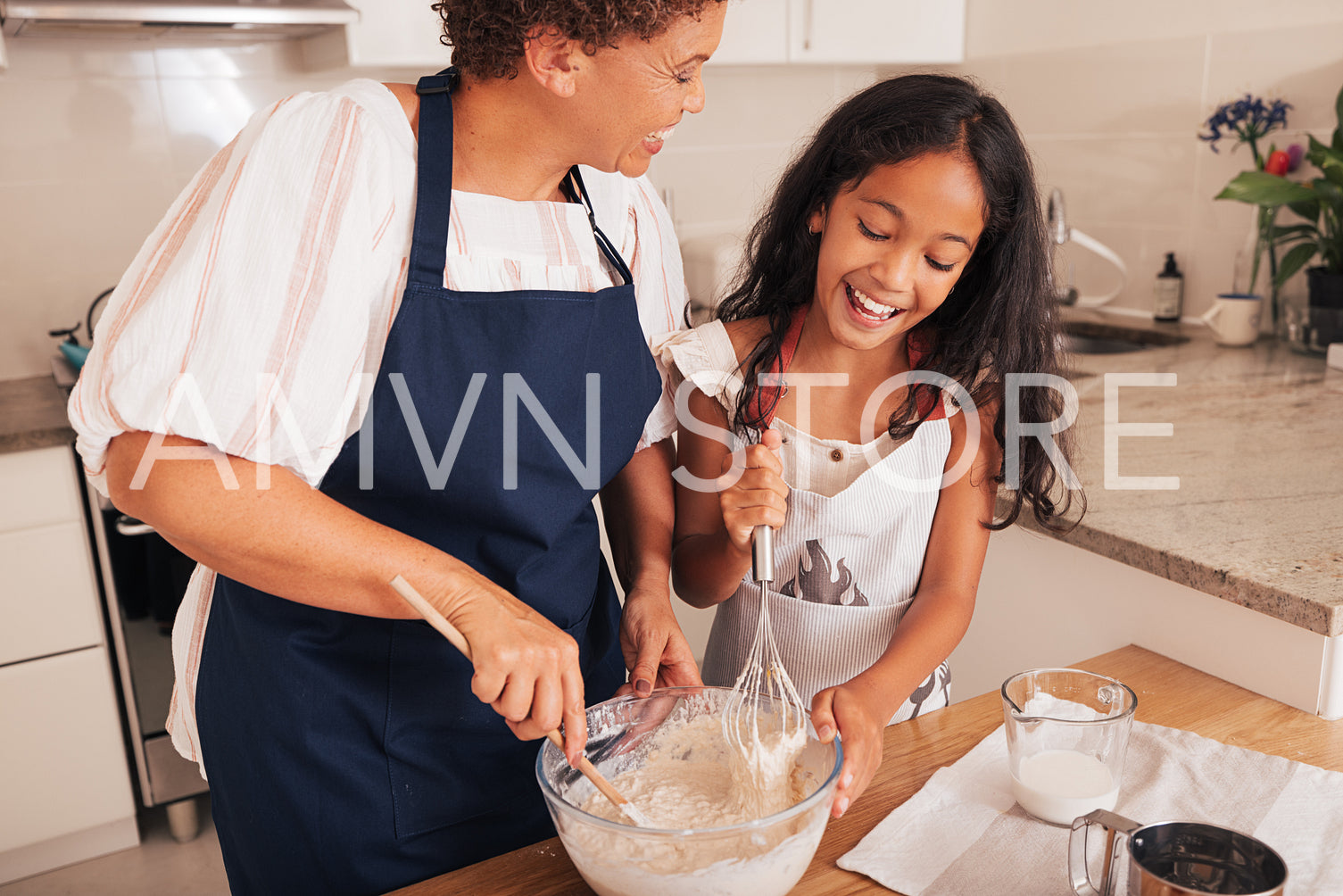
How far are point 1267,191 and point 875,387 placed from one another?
4.08 ft

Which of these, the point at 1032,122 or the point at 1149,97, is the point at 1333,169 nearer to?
the point at 1149,97

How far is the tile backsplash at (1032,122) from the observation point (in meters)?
2.06

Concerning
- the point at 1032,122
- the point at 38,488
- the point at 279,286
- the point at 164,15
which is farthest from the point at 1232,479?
the point at 38,488

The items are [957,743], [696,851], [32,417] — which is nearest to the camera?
[696,851]

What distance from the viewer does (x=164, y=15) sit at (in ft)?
5.70

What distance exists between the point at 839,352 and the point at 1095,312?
63.0 inches

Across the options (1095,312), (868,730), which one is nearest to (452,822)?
(868,730)

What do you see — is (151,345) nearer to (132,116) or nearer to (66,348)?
(66,348)

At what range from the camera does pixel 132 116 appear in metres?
2.12

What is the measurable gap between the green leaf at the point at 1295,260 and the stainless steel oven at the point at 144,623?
6.99ft

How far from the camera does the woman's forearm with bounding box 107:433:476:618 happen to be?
0.70m

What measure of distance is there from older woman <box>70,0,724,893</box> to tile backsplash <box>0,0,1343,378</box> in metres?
1.34

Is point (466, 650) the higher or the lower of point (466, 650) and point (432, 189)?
the lower

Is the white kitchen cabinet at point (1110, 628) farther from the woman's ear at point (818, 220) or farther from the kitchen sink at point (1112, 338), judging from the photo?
the kitchen sink at point (1112, 338)
